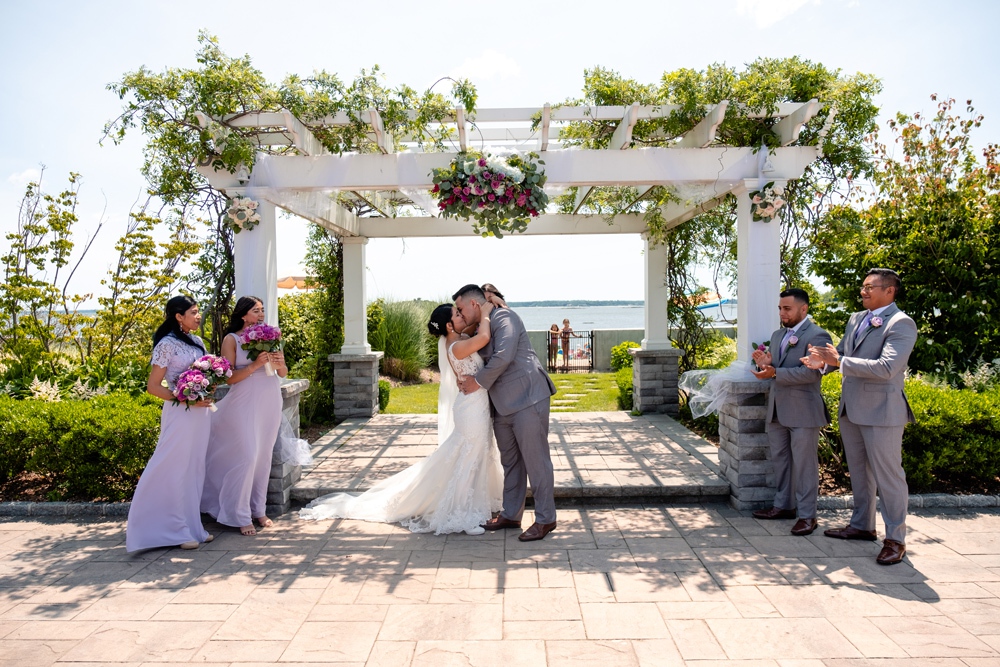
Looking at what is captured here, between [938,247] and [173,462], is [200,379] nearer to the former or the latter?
[173,462]

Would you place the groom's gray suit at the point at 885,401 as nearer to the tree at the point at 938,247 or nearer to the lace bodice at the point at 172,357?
the tree at the point at 938,247

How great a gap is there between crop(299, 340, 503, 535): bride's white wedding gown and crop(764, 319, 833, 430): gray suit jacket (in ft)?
6.91

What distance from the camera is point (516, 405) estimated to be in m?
4.41

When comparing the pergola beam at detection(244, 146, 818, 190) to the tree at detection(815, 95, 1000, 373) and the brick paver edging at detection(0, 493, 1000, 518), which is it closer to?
the tree at detection(815, 95, 1000, 373)

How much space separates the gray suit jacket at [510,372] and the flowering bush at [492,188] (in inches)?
36.3

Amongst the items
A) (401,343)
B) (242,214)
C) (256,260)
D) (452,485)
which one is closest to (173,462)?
(256,260)

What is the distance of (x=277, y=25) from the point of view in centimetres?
558

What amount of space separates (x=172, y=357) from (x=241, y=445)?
807mm

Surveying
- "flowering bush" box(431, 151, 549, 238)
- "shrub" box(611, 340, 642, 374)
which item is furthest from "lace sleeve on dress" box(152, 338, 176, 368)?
"shrub" box(611, 340, 642, 374)

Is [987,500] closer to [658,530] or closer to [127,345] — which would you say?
[658,530]

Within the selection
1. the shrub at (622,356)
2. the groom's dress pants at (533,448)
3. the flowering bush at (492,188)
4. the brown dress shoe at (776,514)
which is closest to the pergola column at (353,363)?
the flowering bush at (492,188)

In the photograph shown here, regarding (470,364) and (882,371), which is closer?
(882,371)

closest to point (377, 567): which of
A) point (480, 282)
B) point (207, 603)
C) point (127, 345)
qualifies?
point (207, 603)

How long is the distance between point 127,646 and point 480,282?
11.1 ft
